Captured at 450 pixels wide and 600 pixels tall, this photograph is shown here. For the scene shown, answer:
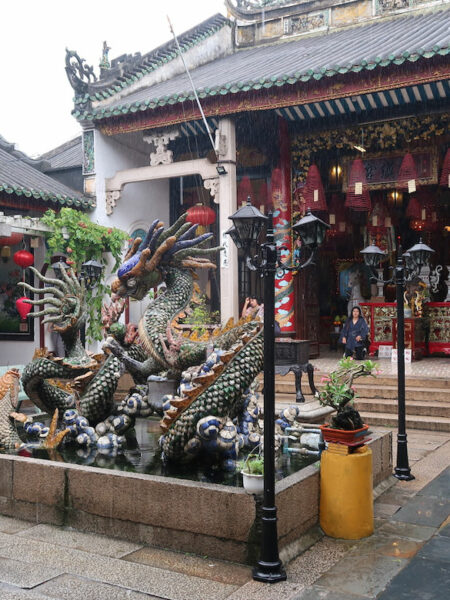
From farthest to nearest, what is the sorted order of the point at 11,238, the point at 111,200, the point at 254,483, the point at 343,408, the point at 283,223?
the point at 111,200 → the point at 283,223 → the point at 11,238 → the point at 343,408 → the point at 254,483

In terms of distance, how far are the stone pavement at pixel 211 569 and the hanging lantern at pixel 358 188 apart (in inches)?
326

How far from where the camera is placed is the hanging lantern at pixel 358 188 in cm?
1270

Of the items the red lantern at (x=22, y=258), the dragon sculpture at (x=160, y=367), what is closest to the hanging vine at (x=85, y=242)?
the red lantern at (x=22, y=258)

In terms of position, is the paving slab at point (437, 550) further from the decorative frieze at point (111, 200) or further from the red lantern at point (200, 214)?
the decorative frieze at point (111, 200)

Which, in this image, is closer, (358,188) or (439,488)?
(439,488)

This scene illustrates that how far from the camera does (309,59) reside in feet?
42.9

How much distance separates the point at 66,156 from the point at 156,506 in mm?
14063

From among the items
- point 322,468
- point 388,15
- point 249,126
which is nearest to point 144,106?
point 249,126

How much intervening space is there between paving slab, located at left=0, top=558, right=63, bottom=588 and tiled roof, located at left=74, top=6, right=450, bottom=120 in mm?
9543

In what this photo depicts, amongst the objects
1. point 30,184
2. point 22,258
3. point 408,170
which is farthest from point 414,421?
point 30,184

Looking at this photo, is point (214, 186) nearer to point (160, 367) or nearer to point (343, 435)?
point (160, 367)

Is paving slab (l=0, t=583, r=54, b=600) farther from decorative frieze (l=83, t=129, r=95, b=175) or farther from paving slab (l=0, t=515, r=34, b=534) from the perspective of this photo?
decorative frieze (l=83, t=129, r=95, b=175)

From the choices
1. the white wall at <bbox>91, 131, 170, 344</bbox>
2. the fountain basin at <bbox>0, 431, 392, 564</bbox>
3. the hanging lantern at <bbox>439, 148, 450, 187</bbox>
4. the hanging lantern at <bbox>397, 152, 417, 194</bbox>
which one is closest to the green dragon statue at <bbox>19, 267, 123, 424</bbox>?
the fountain basin at <bbox>0, 431, 392, 564</bbox>

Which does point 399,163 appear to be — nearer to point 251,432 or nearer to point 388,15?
point 388,15
